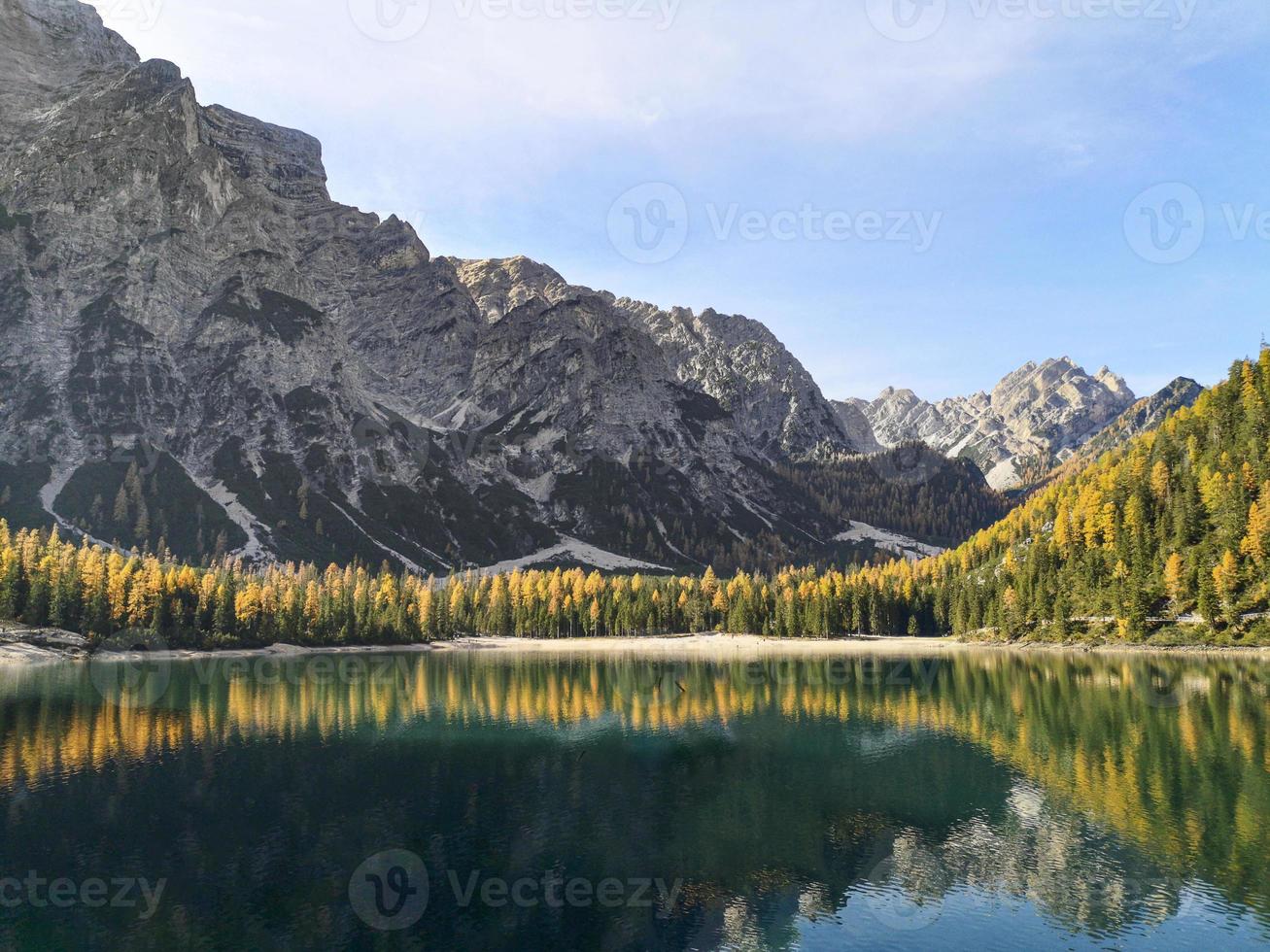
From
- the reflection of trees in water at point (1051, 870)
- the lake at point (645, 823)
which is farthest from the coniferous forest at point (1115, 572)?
the reflection of trees in water at point (1051, 870)

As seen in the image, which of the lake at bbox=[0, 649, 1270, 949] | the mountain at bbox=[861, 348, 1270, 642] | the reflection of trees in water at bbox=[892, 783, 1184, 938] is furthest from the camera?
the mountain at bbox=[861, 348, 1270, 642]

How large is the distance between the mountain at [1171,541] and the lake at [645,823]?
36.8 metres

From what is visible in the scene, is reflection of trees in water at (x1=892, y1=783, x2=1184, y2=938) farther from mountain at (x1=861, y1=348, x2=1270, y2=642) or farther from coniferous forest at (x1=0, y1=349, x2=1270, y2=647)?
coniferous forest at (x1=0, y1=349, x2=1270, y2=647)

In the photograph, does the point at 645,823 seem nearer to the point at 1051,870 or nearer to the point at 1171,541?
the point at 1051,870

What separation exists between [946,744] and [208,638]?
164056 mm

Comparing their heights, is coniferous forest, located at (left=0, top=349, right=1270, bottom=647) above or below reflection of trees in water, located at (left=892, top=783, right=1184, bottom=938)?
above

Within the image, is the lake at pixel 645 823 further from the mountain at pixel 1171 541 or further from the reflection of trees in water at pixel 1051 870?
the mountain at pixel 1171 541

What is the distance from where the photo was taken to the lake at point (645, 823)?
38.8 m

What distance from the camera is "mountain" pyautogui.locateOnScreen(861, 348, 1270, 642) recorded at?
135m

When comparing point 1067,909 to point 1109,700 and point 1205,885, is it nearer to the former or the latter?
point 1205,885

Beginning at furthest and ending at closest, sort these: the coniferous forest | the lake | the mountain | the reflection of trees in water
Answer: the coniferous forest
the mountain
the reflection of trees in water
the lake

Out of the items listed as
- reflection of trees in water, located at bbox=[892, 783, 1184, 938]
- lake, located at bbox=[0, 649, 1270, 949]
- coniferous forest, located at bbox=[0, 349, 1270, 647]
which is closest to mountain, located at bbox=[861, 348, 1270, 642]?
coniferous forest, located at bbox=[0, 349, 1270, 647]

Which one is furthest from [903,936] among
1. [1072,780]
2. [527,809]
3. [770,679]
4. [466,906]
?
[770,679]

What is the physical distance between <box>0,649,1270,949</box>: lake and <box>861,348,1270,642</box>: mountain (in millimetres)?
36842
